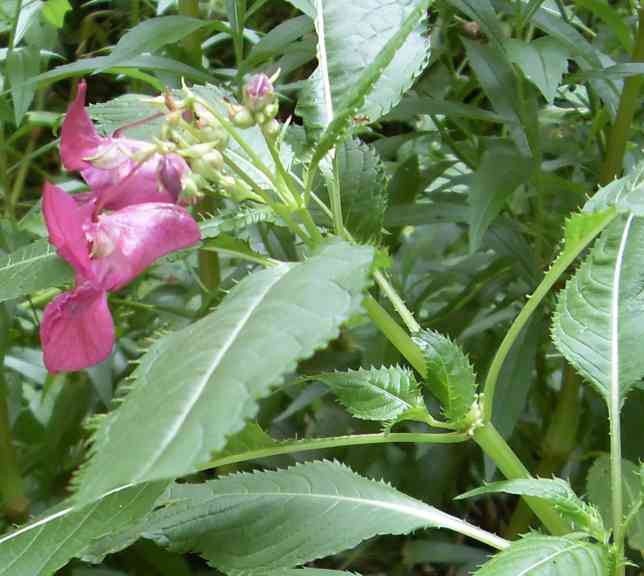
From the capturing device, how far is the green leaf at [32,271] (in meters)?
0.69

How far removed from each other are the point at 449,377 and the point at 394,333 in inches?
1.9

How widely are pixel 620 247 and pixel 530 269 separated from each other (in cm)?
27

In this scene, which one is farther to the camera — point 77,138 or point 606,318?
point 606,318

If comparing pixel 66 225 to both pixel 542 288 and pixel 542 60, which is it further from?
pixel 542 60

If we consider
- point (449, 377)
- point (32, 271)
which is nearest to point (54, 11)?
point (32, 271)

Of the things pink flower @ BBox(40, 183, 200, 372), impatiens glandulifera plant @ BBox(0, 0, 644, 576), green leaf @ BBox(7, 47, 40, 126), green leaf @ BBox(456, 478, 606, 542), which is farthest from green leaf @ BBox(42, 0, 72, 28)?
green leaf @ BBox(456, 478, 606, 542)

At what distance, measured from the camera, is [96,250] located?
1.91 ft

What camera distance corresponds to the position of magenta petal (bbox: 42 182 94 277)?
1.84ft

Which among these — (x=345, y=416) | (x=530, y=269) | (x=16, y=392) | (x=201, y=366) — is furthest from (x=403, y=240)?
(x=201, y=366)

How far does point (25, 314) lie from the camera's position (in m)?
1.36

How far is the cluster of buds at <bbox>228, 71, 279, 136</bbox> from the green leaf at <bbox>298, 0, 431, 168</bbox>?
0.19 ft

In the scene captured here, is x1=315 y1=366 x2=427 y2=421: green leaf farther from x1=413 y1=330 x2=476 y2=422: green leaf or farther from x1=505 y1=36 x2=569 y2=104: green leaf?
x1=505 y1=36 x2=569 y2=104: green leaf

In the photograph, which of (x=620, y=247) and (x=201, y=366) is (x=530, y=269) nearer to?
(x=620, y=247)

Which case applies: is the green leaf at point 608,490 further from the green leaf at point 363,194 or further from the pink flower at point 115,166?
the pink flower at point 115,166
